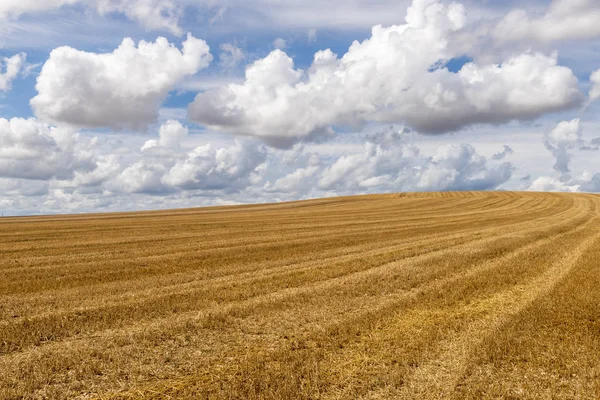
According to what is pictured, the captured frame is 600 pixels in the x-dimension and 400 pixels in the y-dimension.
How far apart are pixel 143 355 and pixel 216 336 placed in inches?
77.1

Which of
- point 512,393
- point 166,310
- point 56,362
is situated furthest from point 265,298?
point 512,393

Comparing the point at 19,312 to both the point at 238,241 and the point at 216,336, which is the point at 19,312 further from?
the point at 238,241

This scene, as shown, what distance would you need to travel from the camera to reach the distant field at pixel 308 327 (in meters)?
8.38

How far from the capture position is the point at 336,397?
7.84 m

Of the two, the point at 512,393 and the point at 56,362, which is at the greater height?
the point at 56,362

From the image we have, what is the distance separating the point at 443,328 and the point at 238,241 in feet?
74.9

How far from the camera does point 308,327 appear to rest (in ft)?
39.2

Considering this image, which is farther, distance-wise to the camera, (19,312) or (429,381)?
(19,312)

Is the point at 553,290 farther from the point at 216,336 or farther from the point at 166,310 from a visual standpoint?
the point at 166,310

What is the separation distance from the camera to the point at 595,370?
346 inches

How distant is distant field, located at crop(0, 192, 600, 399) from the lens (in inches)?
330

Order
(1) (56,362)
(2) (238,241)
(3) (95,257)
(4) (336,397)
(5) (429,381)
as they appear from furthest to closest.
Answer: (2) (238,241) → (3) (95,257) → (1) (56,362) → (5) (429,381) → (4) (336,397)

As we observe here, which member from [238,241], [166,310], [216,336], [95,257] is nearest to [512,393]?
[216,336]

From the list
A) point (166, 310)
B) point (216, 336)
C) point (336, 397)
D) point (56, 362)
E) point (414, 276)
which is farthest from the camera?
point (414, 276)
